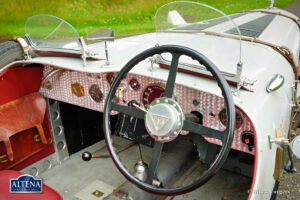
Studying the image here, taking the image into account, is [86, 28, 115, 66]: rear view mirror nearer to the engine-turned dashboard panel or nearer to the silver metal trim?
the engine-turned dashboard panel

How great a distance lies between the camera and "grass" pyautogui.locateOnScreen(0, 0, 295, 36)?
4.04 metres

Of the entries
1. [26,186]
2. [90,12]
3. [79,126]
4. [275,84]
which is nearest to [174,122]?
[275,84]

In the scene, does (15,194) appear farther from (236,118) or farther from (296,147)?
(296,147)

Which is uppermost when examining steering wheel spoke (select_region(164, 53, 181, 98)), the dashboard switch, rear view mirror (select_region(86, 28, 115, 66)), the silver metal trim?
rear view mirror (select_region(86, 28, 115, 66))

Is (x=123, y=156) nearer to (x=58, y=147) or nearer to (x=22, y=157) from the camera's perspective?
(x=58, y=147)

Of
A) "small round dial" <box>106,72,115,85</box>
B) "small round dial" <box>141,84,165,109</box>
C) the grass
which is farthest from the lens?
the grass

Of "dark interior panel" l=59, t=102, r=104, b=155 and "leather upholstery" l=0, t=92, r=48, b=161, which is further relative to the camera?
"dark interior panel" l=59, t=102, r=104, b=155

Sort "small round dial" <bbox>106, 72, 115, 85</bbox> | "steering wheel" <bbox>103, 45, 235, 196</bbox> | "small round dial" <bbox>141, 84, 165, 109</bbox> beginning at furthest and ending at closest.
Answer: "small round dial" <bbox>106, 72, 115, 85</bbox>, "small round dial" <bbox>141, 84, 165, 109</bbox>, "steering wheel" <bbox>103, 45, 235, 196</bbox>

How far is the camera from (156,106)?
1.17 m

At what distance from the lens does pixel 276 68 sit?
5.43ft

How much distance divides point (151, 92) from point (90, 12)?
3.39m

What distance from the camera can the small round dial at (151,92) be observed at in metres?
1.51

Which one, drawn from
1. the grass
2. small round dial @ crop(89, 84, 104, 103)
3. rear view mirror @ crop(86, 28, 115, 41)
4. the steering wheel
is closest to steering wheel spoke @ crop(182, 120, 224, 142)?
the steering wheel

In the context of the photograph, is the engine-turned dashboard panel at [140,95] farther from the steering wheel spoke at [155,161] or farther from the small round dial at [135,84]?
the steering wheel spoke at [155,161]
